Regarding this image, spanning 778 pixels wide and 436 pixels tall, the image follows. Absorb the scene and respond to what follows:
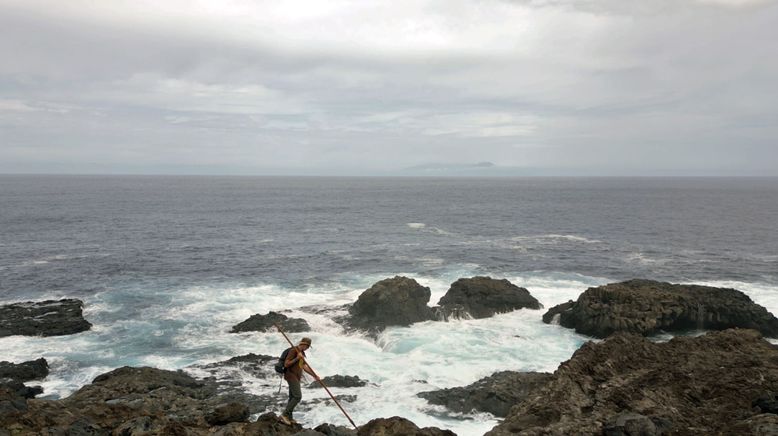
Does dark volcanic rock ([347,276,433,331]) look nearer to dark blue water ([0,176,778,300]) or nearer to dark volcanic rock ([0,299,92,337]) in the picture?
dark blue water ([0,176,778,300])

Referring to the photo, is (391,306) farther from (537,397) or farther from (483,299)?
(537,397)

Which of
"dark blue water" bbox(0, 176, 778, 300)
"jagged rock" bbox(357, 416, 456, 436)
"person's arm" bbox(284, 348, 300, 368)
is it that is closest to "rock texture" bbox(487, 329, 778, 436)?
"jagged rock" bbox(357, 416, 456, 436)

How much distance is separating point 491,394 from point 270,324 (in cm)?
1702

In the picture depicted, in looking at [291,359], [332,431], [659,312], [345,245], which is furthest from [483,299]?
[345,245]

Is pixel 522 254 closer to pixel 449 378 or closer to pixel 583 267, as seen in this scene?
pixel 583 267

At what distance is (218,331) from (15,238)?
167 ft

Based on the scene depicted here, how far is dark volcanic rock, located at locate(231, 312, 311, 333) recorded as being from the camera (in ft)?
107

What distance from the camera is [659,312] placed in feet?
104

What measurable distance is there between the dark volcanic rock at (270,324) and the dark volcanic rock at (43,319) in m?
10.2

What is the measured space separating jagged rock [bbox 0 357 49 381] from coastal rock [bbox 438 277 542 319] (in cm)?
2342

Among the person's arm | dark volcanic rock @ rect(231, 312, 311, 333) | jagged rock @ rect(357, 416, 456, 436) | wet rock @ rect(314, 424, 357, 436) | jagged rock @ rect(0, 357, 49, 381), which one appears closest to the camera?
jagged rock @ rect(357, 416, 456, 436)

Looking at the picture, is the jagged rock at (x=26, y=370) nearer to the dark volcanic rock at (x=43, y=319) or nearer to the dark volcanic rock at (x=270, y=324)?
the dark volcanic rock at (x=43, y=319)

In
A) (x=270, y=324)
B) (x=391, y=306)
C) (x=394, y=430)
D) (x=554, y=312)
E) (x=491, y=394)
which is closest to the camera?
(x=394, y=430)

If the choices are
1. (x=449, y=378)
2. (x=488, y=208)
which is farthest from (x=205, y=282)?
(x=488, y=208)
